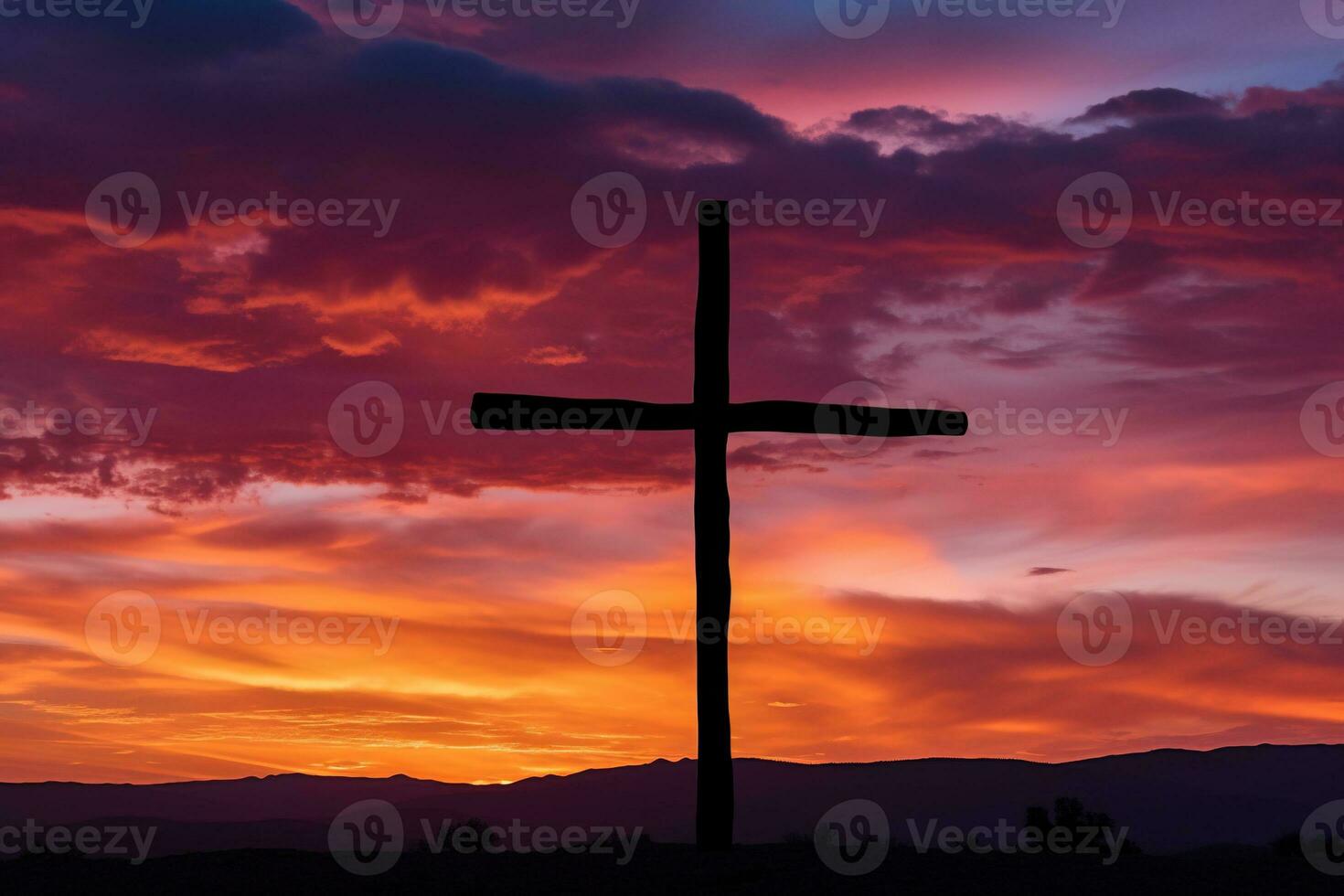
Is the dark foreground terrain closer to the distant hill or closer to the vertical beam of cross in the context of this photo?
the vertical beam of cross

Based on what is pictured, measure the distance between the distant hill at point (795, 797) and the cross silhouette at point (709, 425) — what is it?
3856 centimetres

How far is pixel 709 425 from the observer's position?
46.9 feet

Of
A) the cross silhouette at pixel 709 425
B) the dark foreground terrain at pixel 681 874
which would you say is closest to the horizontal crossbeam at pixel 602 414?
the cross silhouette at pixel 709 425

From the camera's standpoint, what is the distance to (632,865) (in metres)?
12.7

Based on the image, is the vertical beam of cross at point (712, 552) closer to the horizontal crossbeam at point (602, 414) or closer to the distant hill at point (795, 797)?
Result: the horizontal crossbeam at point (602, 414)

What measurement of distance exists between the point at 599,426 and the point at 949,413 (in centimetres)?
439

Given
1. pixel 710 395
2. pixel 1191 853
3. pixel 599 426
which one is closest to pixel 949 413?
pixel 710 395

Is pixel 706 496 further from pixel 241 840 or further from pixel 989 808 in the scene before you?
pixel 989 808

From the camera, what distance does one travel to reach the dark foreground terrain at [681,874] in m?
11.3

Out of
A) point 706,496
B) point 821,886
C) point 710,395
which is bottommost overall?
point 821,886

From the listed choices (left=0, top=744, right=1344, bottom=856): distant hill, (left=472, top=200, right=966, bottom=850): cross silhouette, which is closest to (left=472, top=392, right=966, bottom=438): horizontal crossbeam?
(left=472, top=200, right=966, bottom=850): cross silhouette

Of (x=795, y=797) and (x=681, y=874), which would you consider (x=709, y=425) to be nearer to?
(x=681, y=874)

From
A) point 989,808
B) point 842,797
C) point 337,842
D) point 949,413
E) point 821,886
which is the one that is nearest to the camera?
point 821,886

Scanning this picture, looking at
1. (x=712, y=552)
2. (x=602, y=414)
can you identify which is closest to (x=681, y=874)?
(x=712, y=552)
